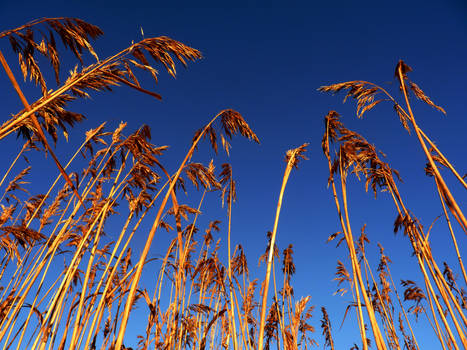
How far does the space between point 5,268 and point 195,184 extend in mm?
4567

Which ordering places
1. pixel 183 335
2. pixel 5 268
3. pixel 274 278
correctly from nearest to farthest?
pixel 183 335, pixel 5 268, pixel 274 278

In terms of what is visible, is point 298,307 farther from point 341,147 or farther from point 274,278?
point 341,147

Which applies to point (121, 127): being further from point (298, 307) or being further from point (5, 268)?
point (298, 307)

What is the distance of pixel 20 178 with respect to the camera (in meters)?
6.53

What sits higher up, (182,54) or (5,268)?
(182,54)

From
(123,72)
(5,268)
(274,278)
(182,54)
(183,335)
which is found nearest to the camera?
(123,72)

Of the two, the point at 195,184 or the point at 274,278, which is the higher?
the point at 274,278

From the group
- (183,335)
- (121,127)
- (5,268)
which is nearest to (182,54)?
(121,127)

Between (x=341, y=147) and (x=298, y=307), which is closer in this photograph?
(x=341, y=147)

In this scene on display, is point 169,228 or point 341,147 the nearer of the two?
point 341,147

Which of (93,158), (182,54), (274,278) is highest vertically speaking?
(93,158)

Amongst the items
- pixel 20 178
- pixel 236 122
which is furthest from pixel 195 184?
pixel 20 178

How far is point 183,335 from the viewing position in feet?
15.4

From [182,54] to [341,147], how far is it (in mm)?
2191
